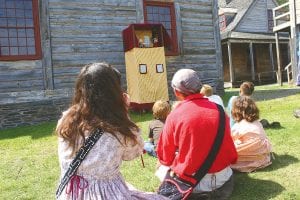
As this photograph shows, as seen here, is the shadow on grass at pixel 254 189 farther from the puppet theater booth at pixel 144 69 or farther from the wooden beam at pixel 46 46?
the wooden beam at pixel 46 46

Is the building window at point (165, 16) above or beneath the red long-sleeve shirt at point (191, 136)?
above

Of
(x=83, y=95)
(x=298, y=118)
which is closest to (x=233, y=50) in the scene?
(x=298, y=118)

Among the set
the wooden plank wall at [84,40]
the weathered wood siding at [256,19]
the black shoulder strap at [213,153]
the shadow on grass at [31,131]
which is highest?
the weathered wood siding at [256,19]

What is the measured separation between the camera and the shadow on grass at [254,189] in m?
4.75

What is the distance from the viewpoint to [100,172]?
315 centimetres

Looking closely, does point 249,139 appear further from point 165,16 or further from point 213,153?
point 165,16

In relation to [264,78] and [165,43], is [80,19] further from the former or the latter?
[264,78]

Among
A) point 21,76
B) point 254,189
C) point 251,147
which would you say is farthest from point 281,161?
point 21,76

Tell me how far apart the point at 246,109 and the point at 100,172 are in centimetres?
307

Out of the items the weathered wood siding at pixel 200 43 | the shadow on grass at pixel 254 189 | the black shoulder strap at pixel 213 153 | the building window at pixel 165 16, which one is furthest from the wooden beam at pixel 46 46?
the black shoulder strap at pixel 213 153

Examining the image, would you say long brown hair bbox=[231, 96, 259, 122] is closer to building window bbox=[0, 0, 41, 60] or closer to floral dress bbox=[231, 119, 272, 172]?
floral dress bbox=[231, 119, 272, 172]

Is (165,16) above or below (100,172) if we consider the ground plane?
above

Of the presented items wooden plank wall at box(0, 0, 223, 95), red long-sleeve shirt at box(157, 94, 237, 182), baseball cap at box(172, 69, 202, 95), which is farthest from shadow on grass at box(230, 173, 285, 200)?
wooden plank wall at box(0, 0, 223, 95)

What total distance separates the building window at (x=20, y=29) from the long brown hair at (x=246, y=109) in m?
7.98
